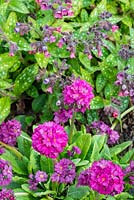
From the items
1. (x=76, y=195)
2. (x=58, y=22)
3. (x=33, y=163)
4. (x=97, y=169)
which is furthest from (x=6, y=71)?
(x=97, y=169)

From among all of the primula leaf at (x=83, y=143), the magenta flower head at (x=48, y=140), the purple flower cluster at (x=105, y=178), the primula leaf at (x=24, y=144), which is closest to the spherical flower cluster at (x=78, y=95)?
the magenta flower head at (x=48, y=140)

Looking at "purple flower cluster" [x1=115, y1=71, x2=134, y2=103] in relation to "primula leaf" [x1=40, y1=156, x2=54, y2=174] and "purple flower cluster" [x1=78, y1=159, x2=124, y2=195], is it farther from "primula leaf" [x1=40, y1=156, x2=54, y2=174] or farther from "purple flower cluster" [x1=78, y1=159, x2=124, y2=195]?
"purple flower cluster" [x1=78, y1=159, x2=124, y2=195]

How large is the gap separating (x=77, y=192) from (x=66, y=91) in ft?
2.55

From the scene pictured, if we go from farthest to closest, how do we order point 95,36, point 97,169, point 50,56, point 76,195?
1. point 50,56
2. point 95,36
3. point 76,195
4. point 97,169

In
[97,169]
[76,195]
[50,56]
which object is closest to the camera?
[97,169]

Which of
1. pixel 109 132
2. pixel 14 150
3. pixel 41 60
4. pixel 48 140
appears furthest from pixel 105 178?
pixel 41 60

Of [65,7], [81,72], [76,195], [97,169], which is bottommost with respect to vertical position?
[76,195]

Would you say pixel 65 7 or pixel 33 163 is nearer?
pixel 33 163

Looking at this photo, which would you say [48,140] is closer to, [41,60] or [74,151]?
[74,151]

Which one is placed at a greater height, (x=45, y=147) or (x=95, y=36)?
(x=95, y=36)

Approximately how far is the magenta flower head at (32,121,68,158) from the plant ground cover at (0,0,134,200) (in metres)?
0.05

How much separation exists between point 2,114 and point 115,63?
3.42 ft

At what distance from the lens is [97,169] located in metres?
2.99

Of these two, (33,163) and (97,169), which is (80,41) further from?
(97,169)
